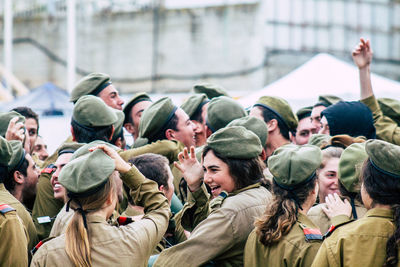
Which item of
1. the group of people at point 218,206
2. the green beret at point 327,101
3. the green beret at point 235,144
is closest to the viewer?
the group of people at point 218,206

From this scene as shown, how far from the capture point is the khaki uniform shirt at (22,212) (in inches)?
184

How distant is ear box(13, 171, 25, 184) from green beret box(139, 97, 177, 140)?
1.09 meters

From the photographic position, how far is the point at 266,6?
65.3ft

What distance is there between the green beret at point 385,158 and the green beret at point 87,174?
4.73ft

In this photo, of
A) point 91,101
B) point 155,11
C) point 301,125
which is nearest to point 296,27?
point 155,11

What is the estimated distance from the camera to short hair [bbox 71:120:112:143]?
555 cm

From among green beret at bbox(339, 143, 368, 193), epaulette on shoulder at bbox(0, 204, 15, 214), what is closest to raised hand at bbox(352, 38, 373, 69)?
green beret at bbox(339, 143, 368, 193)

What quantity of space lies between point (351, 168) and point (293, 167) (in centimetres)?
38

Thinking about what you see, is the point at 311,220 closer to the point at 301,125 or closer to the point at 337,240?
the point at 337,240

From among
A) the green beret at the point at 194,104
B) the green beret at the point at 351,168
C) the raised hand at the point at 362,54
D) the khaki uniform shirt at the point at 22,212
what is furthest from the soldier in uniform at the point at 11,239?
the raised hand at the point at 362,54

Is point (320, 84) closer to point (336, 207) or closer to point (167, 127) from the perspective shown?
point (167, 127)

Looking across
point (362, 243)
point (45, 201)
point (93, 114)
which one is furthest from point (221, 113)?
point (362, 243)

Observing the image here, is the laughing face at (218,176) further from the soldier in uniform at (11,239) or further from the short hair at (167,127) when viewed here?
the short hair at (167,127)

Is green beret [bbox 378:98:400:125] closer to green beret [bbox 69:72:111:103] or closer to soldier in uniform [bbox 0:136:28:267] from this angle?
green beret [bbox 69:72:111:103]
